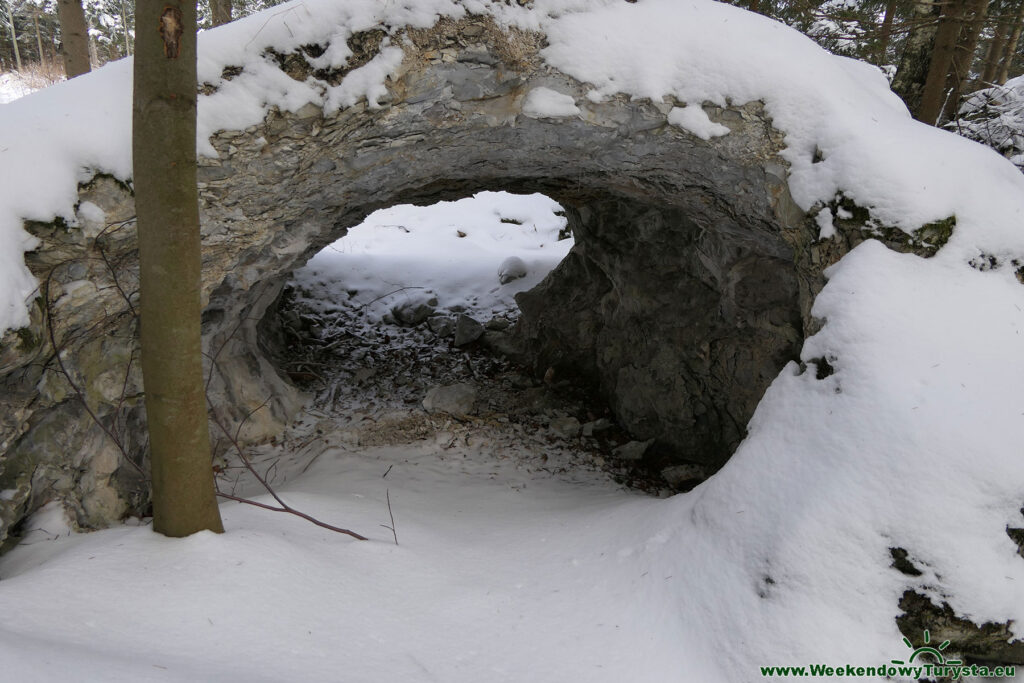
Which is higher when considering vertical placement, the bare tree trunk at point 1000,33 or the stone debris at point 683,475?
the bare tree trunk at point 1000,33

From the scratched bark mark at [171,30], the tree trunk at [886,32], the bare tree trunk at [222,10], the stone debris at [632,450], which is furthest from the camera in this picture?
the bare tree trunk at [222,10]

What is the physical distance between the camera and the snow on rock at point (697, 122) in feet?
13.3

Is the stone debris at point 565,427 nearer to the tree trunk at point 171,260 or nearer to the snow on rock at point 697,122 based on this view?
the snow on rock at point 697,122

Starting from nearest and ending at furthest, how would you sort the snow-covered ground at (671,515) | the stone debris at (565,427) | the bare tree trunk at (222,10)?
the snow-covered ground at (671,515), the stone debris at (565,427), the bare tree trunk at (222,10)

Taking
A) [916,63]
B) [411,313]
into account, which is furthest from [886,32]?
[411,313]

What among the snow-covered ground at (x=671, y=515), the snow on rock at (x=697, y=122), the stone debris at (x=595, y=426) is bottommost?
the stone debris at (x=595, y=426)

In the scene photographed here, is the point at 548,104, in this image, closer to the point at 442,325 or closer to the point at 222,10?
the point at 442,325

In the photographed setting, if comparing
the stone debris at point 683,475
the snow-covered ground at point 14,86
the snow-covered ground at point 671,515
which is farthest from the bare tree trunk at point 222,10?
the snow-covered ground at point 14,86

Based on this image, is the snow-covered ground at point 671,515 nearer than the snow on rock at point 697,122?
Yes

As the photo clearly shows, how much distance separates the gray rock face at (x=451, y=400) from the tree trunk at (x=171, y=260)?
4.26 meters

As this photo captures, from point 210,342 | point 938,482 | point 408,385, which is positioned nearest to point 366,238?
point 408,385

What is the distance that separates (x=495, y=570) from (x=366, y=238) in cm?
1020

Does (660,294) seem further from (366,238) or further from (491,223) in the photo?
(366,238)

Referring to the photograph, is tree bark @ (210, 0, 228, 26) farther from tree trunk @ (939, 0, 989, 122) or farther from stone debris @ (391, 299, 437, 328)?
tree trunk @ (939, 0, 989, 122)
